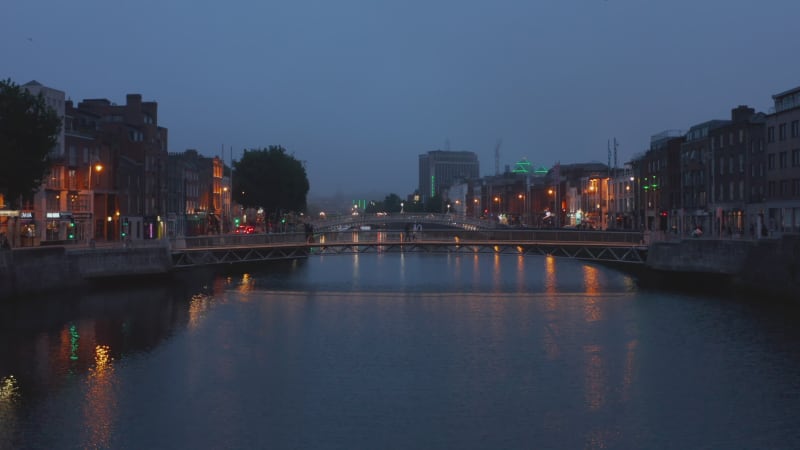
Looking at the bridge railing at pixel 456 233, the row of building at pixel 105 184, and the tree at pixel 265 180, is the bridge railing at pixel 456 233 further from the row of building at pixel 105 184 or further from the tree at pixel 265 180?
the tree at pixel 265 180

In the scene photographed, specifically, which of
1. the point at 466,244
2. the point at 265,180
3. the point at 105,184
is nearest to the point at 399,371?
the point at 466,244

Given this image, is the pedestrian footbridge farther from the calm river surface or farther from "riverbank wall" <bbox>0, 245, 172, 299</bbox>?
the calm river surface

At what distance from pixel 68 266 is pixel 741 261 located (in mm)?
46597

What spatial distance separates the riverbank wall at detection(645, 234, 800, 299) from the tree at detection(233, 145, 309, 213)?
218 feet

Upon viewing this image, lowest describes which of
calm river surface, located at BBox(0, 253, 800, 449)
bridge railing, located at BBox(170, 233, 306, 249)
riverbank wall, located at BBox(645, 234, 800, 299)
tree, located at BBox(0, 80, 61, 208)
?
calm river surface, located at BBox(0, 253, 800, 449)

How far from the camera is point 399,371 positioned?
3512 cm

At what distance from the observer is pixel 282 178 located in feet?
404

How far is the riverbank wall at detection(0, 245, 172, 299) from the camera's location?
53.1 m

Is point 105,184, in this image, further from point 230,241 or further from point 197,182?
point 197,182

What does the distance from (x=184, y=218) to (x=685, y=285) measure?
221 feet

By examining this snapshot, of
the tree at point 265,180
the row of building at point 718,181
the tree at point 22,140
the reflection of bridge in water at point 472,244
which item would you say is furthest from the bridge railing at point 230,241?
the tree at point 265,180

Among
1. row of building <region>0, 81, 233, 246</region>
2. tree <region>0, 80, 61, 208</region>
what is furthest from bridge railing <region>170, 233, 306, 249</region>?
tree <region>0, 80, 61, 208</region>

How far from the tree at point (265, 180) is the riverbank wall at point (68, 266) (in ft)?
184

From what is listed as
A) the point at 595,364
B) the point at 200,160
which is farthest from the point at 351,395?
the point at 200,160
